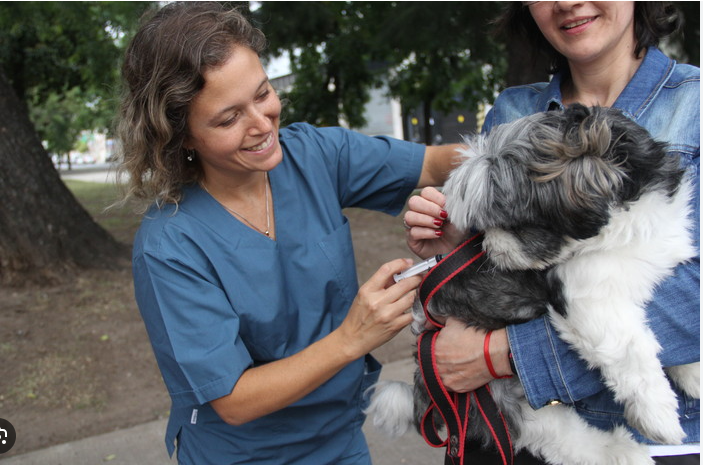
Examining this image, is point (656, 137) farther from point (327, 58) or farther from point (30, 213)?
point (327, 58)

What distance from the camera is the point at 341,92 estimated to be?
1419cm

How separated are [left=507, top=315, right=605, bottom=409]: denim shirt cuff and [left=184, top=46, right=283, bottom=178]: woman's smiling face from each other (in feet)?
3.35

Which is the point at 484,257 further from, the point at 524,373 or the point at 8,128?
the point at 8,128

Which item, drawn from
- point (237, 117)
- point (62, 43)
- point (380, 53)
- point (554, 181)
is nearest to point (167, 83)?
point (237, 117)

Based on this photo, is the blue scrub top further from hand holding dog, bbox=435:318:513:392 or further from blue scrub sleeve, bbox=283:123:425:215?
hand holding dog, bbox=435:318:513:392

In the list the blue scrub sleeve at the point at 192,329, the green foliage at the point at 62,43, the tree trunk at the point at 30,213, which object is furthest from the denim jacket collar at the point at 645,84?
the tree trunk at the point at 30,213

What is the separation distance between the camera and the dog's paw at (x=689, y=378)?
1.59m

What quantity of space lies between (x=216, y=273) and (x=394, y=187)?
0.87 metres

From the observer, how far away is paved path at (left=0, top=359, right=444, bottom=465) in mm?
3879

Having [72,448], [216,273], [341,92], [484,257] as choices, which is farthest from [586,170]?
[341,92]

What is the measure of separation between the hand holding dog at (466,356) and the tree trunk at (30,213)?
17.7 ft

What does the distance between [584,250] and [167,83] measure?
139cm

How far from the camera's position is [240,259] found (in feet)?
6.48

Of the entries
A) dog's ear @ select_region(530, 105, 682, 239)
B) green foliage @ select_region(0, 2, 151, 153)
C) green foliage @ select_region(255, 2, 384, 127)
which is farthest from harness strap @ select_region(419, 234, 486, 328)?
green foliage @ select_region(255, 2, 384, 127)
